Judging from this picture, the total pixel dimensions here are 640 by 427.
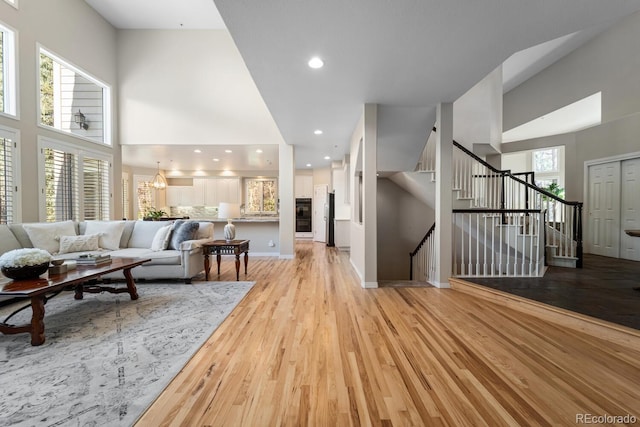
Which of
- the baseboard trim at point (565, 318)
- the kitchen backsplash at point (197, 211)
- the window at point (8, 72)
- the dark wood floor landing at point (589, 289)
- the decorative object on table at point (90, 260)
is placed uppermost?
the window at point (8, 72)

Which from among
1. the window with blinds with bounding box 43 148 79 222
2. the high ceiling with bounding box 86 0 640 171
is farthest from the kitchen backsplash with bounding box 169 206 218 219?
the high ceiling with bounding box 86 0 640 171

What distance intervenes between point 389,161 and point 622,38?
535 cm

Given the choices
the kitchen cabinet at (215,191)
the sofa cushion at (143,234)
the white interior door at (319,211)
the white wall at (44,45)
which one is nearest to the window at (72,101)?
the white wall at (44,45)

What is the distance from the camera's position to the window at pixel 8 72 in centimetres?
413

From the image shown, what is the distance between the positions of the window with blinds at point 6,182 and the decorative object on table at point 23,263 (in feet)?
8.46

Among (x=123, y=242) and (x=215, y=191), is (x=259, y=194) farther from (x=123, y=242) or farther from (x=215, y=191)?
(x=123, y=242)

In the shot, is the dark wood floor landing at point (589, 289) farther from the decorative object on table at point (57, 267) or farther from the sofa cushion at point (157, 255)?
the decorative object on table at point (57, 267)

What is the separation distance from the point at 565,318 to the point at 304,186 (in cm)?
812

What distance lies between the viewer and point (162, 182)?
7.68 m

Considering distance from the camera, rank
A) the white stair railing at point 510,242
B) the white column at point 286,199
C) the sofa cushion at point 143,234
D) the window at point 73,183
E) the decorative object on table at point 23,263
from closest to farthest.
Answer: the decorative object on table at point 23,263
the white stair railing at point 510,242
the sofa cushion at point 143,234
the window at point 73,183
the white column at point 286,199

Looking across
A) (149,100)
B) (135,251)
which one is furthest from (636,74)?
(149,100)

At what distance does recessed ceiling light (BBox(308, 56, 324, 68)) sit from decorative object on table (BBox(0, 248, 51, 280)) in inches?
126

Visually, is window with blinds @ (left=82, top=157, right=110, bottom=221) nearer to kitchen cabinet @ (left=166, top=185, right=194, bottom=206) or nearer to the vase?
kitchen cabinet @ (left=166, top=185, right=194, bottom=206)

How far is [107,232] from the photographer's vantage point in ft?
14.5
